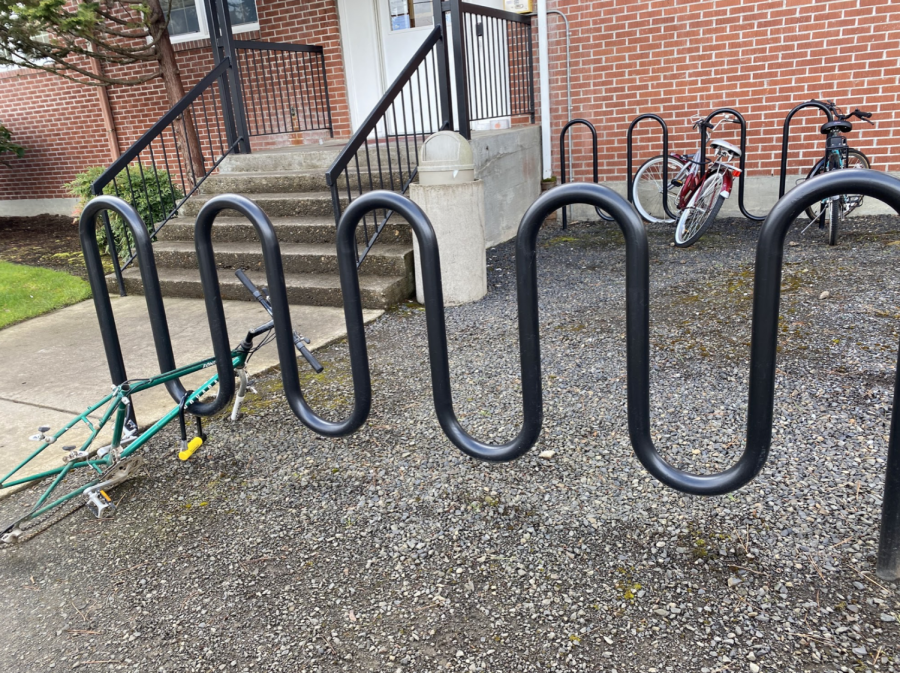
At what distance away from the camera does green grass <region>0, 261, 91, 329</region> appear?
5.45 m

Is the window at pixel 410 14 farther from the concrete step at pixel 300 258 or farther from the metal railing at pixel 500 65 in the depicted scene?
the concrete step at pixel 300 258

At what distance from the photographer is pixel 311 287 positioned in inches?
198

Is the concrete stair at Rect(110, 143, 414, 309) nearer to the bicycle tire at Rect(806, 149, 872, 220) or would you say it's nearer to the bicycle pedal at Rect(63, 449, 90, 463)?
the bicycle pedal at Rect(63, 449, 90, 463)

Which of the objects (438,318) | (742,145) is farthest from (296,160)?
(438,318)

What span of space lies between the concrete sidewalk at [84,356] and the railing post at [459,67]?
6.23ft

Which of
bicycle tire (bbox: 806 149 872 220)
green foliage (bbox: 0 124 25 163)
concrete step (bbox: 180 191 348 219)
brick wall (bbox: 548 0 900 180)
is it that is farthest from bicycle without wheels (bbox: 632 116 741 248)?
green foliage (bbox: 0 124 25 163)

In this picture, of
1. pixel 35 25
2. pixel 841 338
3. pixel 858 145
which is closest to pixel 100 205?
pixel 841 338

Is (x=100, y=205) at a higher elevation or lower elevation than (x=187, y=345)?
higher

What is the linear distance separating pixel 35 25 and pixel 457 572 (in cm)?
737

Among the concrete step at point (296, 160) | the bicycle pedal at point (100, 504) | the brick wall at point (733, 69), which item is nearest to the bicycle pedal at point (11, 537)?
the bicycle pedal at point (100, 504)

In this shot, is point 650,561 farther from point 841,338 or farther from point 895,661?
point 841,338

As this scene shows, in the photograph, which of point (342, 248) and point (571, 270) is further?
point (571, 270)

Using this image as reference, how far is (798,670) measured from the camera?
1.66 meters

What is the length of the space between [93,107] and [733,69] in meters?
8.37
